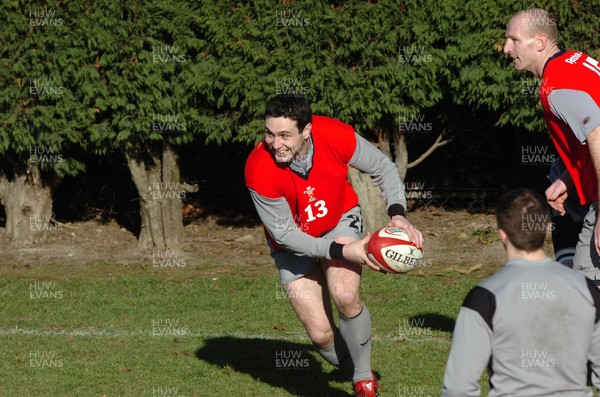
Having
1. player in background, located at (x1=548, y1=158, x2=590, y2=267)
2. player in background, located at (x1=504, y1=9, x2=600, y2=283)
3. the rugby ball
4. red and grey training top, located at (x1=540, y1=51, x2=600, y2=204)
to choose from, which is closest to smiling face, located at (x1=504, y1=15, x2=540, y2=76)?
player in background, located at (x1=504, y1=9, x2=600, y2=283)

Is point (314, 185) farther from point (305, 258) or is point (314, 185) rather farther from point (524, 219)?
point (524, 219)

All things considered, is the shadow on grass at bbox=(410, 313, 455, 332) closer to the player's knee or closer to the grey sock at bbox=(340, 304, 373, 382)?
the grey sock at bbox=(340, 304, 373, 382)

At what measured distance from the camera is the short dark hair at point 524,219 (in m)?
4.28

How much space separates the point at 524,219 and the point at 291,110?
2754 millimetres

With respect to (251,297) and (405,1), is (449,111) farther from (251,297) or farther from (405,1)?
(251,297)

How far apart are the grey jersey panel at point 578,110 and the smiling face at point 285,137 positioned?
1.65 metres

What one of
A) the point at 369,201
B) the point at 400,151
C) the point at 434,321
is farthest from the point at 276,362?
the point at 400,151

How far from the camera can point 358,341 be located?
7.19 meters

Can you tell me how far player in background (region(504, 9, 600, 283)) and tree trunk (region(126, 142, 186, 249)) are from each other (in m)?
7.31

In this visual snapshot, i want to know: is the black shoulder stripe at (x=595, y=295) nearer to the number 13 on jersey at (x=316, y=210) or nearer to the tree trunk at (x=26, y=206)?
the number 13 on jersey at (x=316, y=210)

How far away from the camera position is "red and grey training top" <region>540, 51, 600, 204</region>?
6102 mm

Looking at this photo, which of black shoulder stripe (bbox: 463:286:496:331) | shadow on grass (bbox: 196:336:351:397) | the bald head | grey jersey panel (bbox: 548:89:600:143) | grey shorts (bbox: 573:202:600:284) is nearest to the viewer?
black shoulder stripe (bbox: 463:286:496:331)

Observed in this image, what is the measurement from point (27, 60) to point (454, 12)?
498 cm

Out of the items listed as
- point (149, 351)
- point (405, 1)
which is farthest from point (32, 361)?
point (405, 1)
